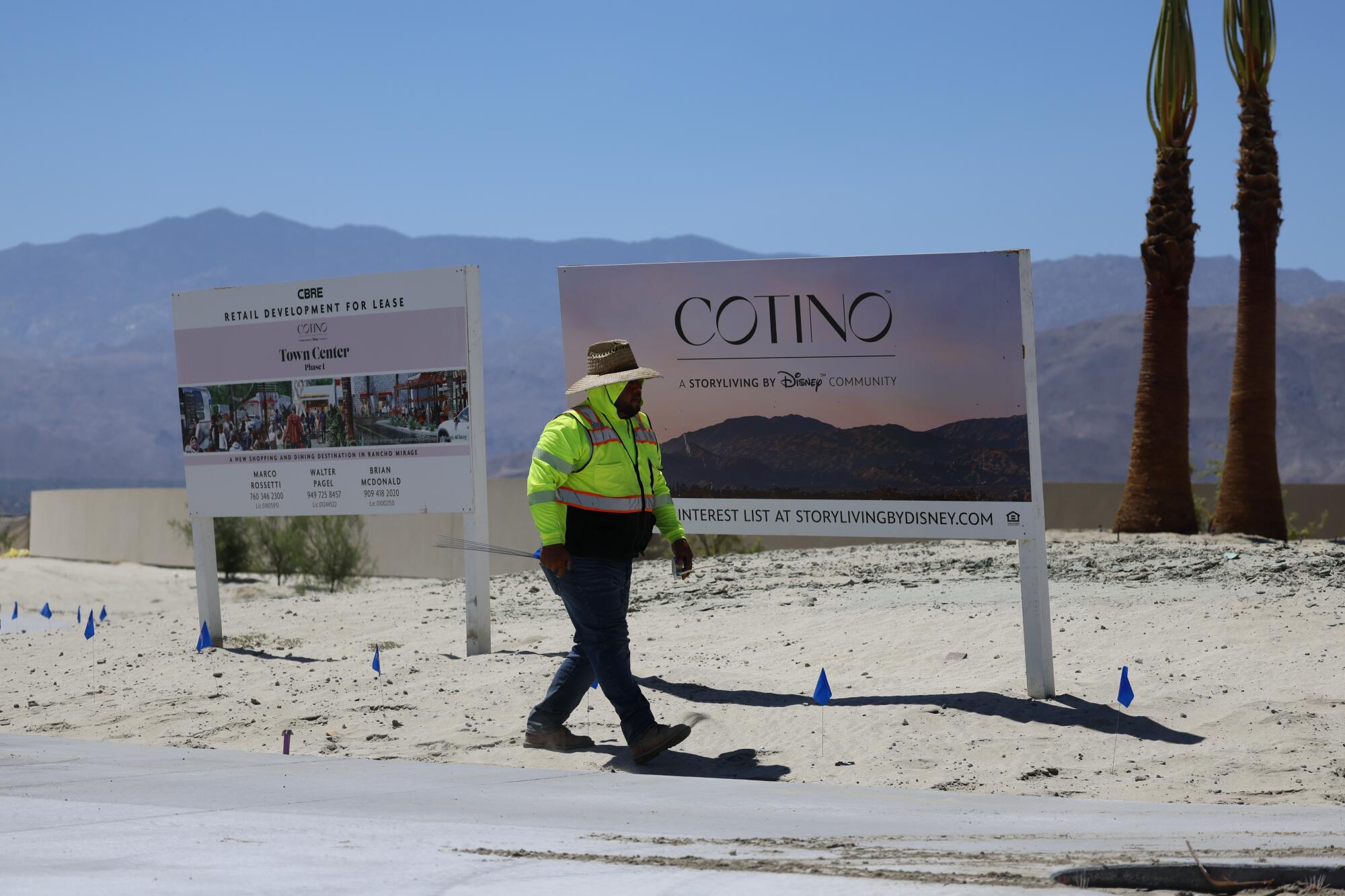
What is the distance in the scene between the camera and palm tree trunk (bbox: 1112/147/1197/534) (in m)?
16.6

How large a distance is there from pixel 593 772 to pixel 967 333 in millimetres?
3565

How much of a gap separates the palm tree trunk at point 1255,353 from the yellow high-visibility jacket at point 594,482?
11355mm

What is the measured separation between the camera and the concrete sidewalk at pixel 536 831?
4.00m

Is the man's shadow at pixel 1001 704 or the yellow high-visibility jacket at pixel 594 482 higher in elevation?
the yellow high-visibility jacket at pixel 594 482

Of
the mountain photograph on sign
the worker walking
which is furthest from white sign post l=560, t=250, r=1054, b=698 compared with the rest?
the worker walking

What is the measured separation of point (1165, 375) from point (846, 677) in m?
9.59

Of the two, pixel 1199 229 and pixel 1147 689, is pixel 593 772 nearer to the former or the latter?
pixel 1147 689

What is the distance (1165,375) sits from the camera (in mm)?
16984

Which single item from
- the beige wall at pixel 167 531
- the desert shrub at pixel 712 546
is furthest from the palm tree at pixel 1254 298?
the beige wall at pixel 167 531

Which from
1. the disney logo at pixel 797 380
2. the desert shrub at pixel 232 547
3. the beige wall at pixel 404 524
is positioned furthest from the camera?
the desert shrub at pixel 232 547

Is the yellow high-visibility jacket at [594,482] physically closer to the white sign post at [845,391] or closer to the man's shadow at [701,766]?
the man's shadow at [701,766]

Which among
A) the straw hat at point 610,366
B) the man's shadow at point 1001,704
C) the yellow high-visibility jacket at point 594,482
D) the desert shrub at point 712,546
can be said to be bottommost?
the man's shadow at point 1001,704

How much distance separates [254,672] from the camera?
9.74 meters

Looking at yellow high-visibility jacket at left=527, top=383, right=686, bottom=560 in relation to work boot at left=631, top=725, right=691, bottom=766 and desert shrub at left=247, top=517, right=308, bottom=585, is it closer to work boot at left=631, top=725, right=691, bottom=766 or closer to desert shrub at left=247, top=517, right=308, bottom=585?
work boot at left=631, top=725, right=691, bottom=766
